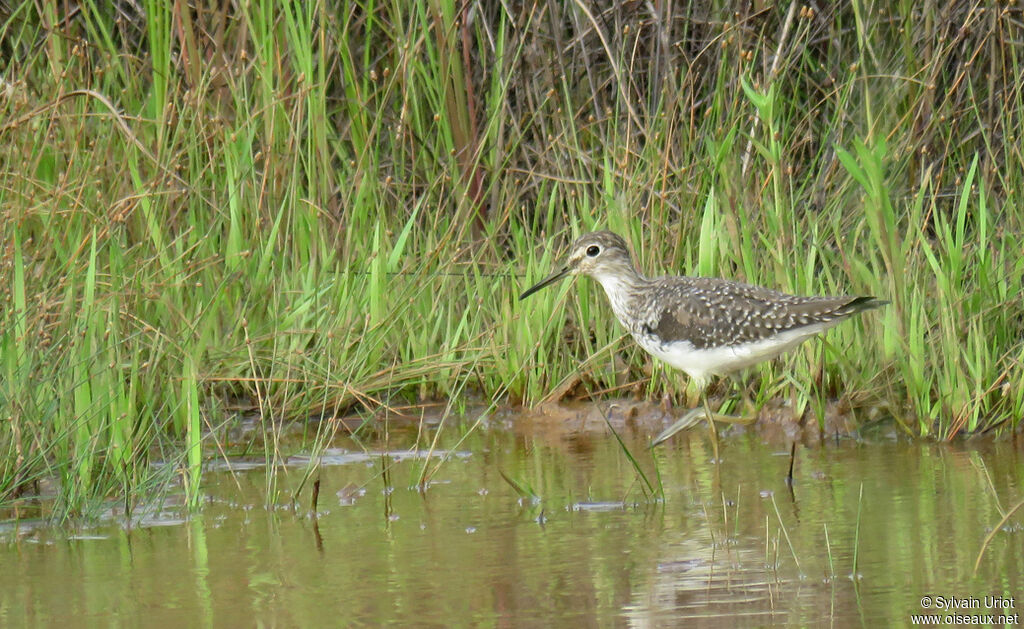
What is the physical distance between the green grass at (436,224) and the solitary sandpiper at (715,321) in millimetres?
334

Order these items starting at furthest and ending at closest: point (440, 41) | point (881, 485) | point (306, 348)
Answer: point (440, 41) → point (306, 348) → point (881, 485)

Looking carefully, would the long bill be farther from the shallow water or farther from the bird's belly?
the shallow water

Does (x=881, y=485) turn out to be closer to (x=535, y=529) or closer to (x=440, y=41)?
Answer: (x=535, y=529)

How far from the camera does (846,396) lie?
20.2ft

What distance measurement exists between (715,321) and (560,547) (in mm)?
1919

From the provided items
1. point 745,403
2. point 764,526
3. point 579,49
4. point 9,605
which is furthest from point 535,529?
point 579,49

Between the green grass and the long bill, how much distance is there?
0.41 ft

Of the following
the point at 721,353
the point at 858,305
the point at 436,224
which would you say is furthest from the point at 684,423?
the point at 436,224

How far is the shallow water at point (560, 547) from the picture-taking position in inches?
147

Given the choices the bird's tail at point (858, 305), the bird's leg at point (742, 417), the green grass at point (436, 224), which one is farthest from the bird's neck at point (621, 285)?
the bird's tail at point (858, 305)

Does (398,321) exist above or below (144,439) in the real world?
above

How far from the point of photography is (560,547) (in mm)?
4379

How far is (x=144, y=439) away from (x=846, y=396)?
112 inches

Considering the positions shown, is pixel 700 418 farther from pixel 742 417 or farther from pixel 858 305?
pixel 858 305
